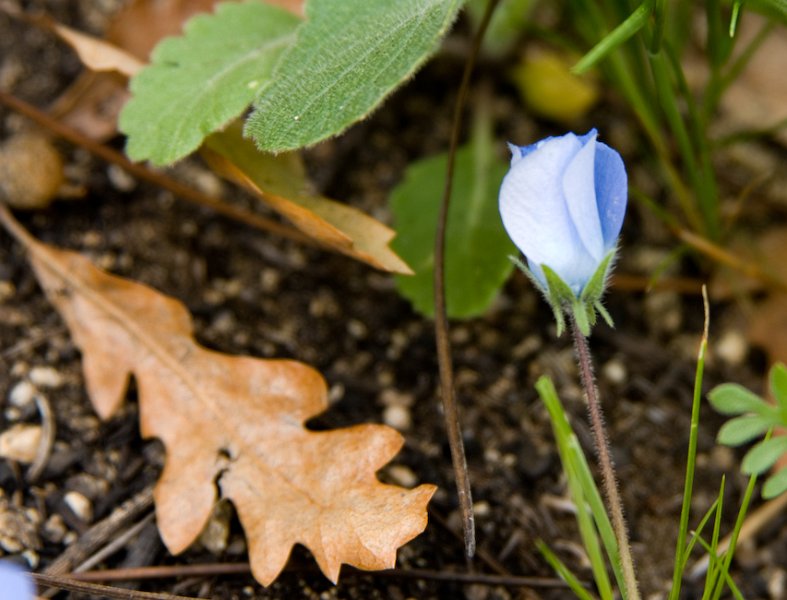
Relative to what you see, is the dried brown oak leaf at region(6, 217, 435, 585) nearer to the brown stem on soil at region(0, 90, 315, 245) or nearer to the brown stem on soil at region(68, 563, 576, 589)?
the brown stem on soil at region(68, 563, 576, 589)

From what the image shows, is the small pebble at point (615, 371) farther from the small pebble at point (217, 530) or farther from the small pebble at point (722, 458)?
the small pebble at point (217, 530)

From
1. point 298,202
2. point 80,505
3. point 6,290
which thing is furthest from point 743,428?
point 6,290

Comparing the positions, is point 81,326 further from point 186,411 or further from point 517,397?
point 517,397

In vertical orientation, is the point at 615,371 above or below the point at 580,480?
below

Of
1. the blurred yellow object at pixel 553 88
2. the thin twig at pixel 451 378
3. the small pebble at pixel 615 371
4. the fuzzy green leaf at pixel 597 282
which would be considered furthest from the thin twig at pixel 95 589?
the blurred yellow object at pixel 553 88

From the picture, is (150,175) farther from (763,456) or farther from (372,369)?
(763,456)

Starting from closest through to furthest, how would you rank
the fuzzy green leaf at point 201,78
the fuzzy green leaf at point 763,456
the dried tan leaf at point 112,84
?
1. the fuzzy green leaf at point 763,456
2. the fuzzy green leaf at point 201,78
3. the dried tan leaf at point 112,84

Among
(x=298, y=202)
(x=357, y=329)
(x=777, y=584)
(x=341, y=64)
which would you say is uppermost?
(x=341, y=64)
